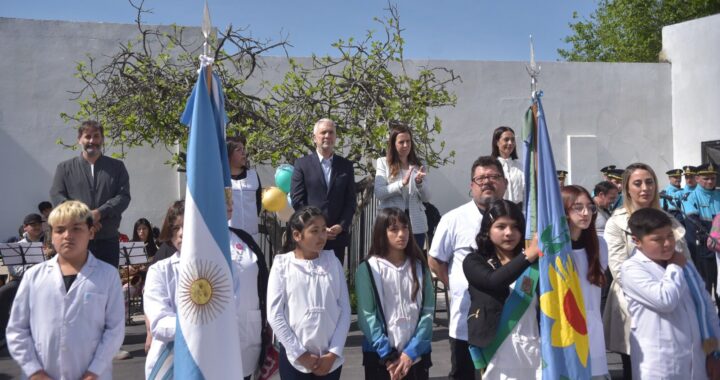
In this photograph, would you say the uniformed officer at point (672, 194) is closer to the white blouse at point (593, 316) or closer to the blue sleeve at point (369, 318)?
the white blouse at point (593, 316)

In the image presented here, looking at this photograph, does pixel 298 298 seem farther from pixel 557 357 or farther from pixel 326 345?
pixel 557 357

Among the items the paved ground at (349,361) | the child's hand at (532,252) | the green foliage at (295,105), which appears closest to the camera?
the child's hand at (532,252)

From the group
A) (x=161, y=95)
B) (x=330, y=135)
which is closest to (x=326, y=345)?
(x=330, y=135)

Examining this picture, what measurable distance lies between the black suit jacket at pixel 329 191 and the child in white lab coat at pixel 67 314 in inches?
102

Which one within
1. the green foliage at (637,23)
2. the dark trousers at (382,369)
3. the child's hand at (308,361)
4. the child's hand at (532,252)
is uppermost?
the green foliage at (637,23)

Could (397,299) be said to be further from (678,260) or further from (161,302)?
(678,260)

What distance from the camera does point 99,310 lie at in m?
3.92

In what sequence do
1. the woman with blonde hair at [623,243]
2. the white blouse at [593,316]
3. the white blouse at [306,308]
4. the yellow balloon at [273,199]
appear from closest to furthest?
the white blouse at [593,316]
the white blouse at [306,308]
the woman with blonde hair at [623,243]
the yellow balloon at [273,199]

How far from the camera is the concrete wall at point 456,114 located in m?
11.3

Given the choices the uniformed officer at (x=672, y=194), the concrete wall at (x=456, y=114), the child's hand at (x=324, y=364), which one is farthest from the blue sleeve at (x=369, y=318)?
the concrete wall at (x=456, y=114)

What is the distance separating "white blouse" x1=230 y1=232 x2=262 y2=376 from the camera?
4344 mm

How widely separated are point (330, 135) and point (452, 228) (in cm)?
205

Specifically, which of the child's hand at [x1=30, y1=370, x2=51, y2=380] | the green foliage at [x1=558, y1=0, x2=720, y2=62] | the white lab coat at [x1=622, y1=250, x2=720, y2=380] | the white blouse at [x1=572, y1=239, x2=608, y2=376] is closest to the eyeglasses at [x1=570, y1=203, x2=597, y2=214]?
the white blouse at [x1=572, y1=239, x2=608, y2=376]

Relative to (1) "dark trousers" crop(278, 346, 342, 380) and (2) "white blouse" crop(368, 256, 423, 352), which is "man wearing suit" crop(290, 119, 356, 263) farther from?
(1) "dark trousers" crop(278, 346, 342, 380)
